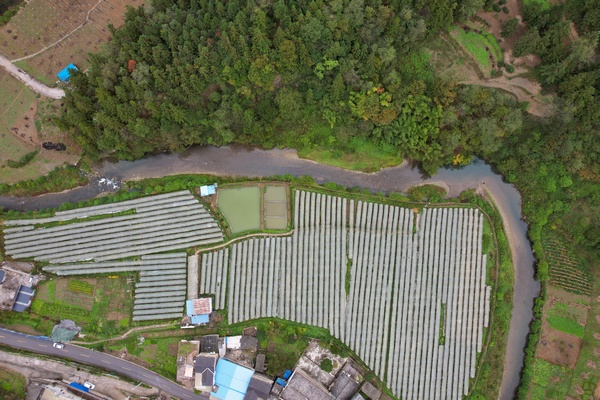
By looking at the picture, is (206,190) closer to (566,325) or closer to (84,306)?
(84,306)

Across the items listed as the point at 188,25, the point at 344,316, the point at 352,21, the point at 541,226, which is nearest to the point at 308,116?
the point at 352,21

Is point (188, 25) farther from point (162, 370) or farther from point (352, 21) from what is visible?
point (162, 370)

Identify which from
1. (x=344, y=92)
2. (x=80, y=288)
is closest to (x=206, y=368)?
(x=80, y=288)

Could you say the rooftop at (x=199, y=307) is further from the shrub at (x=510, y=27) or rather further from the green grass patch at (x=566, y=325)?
the shrub at (x=510, y=27)

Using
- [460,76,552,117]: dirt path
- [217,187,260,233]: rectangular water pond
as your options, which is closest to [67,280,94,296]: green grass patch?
[217,187,260,233]: rectangular water pond

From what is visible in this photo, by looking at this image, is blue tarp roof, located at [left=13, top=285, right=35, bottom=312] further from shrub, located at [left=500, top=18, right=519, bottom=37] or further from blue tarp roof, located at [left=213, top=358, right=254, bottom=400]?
shrub, located at [left=500, top=18, right=519, bottom=37]

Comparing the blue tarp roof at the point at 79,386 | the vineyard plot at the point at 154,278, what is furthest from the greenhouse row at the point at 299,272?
the blue tarp roof at the point at 79,386
